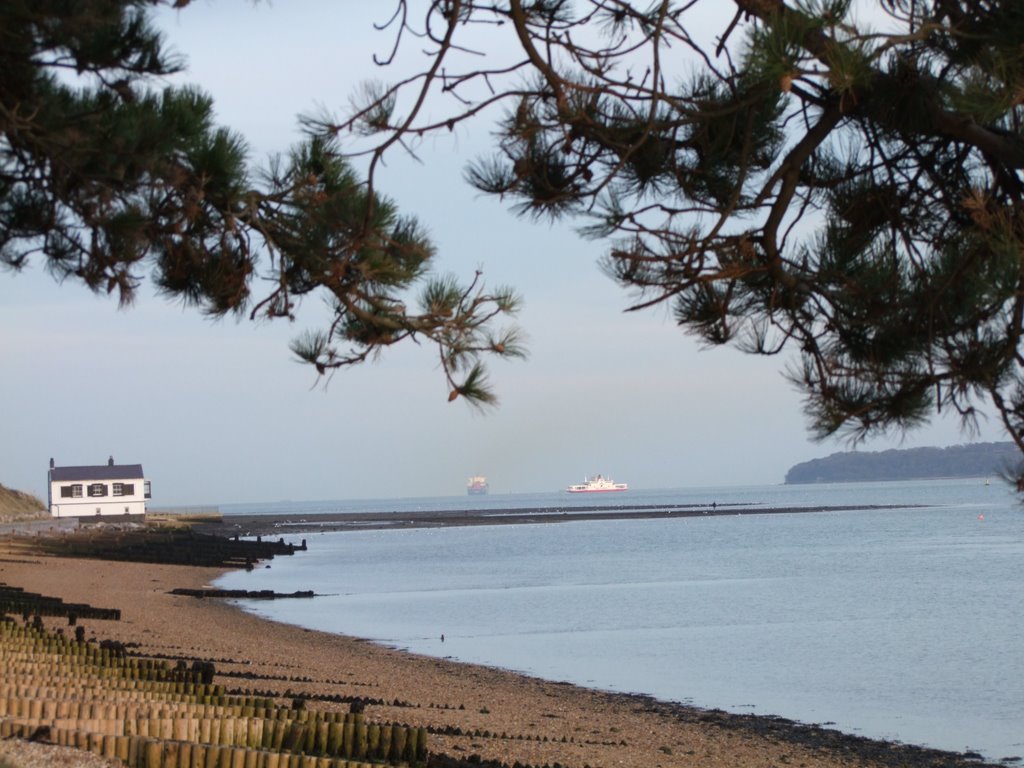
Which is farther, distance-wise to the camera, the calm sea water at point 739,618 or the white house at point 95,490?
the white house at point 95,490

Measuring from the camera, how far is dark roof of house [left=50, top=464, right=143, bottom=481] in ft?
204

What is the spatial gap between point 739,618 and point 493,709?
14.2 meters

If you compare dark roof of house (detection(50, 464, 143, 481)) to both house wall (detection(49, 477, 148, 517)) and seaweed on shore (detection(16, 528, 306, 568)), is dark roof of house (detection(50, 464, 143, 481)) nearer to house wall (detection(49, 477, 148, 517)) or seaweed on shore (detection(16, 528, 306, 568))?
house wall (detection(49, 477, 148, 517))

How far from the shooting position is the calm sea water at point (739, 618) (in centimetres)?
1669

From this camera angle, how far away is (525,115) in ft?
14.2

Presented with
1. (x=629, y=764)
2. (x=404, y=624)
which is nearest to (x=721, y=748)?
(x=629, y=764)

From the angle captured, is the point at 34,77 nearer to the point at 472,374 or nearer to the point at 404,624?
the point at 472,374

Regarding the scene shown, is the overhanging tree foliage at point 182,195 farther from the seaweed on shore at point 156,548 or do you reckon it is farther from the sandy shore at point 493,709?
the seaweed on shore at point 156,548

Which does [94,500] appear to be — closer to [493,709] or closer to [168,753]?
[493,709]

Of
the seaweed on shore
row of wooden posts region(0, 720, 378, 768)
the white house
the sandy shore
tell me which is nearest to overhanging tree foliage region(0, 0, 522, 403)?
row of wooden posts region(0, 720, 378, 768)

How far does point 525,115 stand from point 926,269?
59.6 inches

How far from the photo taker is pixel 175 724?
17.8 ft

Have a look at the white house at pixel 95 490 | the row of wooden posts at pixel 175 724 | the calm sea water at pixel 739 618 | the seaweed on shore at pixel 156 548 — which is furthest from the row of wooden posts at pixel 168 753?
the white house at pixel 95 490

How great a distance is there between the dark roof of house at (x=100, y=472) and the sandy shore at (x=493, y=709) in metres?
44.1
